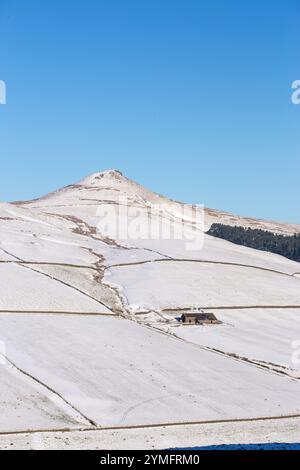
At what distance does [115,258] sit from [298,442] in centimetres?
6856

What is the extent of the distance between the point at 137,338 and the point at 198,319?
1333 centimetres

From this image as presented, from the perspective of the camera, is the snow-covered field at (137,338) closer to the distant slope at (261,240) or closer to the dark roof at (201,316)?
the dark roof at (201,316)

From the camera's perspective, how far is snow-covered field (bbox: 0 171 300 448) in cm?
3838

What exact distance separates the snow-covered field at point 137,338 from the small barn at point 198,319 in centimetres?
105

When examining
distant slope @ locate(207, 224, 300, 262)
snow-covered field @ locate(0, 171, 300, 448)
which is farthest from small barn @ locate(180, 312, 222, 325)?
distant slope @ locate(207, 224, 300, 262)

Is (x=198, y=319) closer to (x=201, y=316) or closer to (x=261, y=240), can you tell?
(x=201, y=316)

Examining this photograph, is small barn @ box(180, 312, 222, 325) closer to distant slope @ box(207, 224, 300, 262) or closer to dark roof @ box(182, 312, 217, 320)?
dark roof @ box(182, 312, 217, 320)

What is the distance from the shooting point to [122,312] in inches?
2827

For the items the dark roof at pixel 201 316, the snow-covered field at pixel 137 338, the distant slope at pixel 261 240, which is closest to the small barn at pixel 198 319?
the dark roof at pixel 201 316

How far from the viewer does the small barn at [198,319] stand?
232ft

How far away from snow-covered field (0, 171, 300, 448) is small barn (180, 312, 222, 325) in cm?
105

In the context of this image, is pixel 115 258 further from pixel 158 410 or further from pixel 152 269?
pixel 158 410

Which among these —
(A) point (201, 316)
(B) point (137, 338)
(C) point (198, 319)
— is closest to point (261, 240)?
(A) point (201, 316)
